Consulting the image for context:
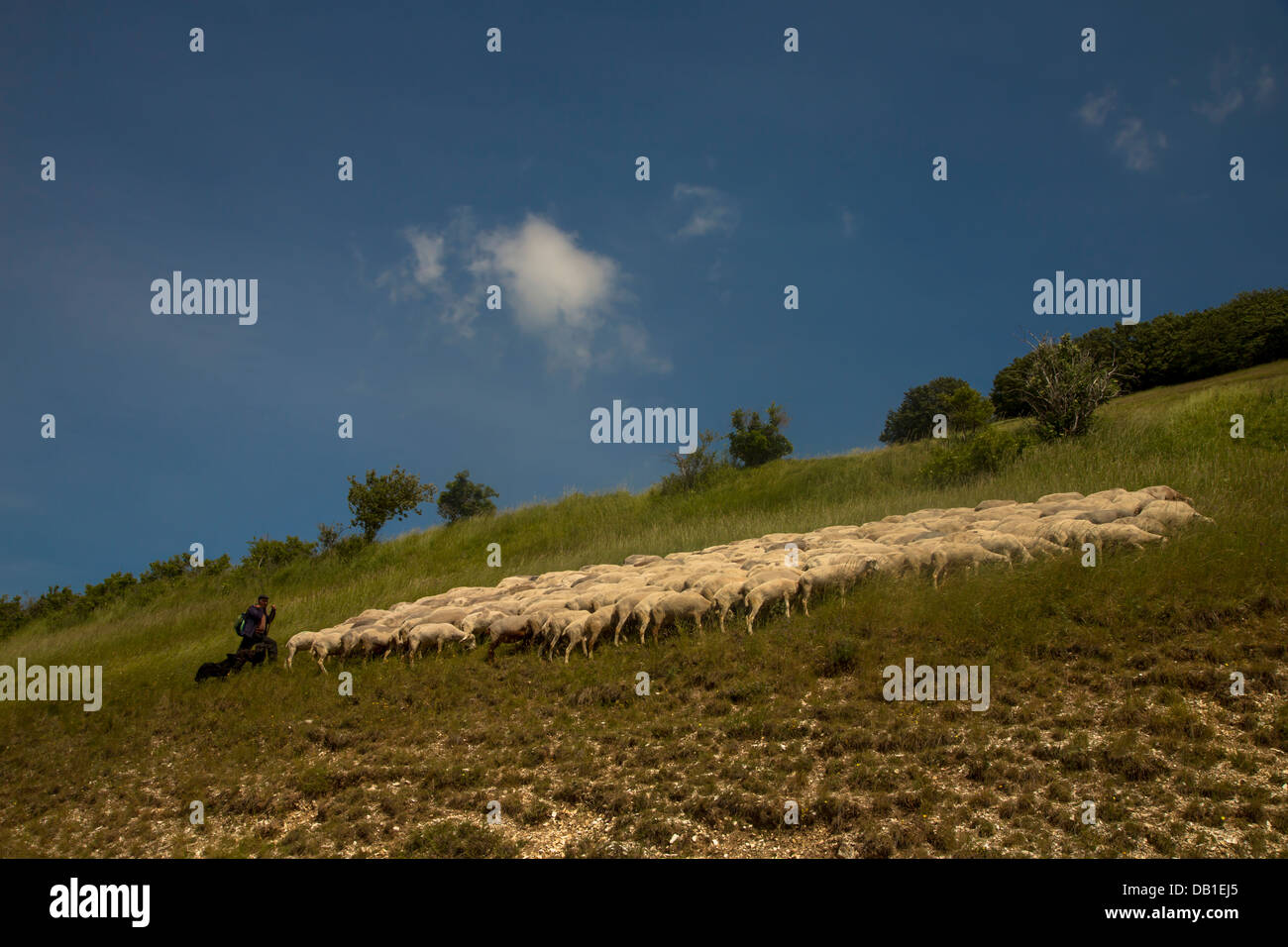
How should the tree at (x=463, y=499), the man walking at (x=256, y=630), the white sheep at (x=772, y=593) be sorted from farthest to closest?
the tree at (x=463, y=499), the man walking at (x=256, y=630), the white sheep at (x=772, y=593)

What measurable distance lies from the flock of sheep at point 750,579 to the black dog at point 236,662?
878 millimetres

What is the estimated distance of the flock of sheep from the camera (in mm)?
15625

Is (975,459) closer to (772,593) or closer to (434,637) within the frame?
(772,593)

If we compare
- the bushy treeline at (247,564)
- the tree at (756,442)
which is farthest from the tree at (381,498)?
the tree at (756,442)

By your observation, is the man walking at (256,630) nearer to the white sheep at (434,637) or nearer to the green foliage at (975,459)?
the white sheep at (434,637)

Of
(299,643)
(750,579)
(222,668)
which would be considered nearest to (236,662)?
(222,668)

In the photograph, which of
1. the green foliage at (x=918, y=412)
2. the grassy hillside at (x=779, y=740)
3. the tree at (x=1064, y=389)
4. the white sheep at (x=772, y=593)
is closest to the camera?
the grassy hillside at (x=779, y=740)

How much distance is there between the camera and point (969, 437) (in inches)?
1326

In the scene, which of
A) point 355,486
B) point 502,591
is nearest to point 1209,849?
point 502,591

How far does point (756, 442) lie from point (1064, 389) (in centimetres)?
1610

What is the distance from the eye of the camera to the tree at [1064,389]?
3225cm

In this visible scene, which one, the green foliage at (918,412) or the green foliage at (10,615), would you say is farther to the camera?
the green foliage at (918,412)

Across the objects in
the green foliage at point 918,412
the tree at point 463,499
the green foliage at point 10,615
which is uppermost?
the green foliage at point 918,412
